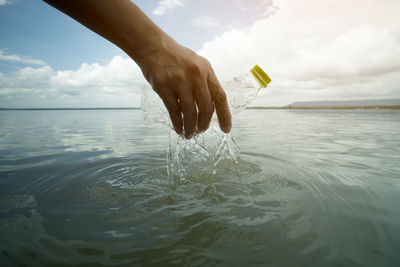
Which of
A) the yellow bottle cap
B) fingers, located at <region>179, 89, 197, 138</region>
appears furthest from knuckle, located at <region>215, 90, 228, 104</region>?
the yellow bottle cap

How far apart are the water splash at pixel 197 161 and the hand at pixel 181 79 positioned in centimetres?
105

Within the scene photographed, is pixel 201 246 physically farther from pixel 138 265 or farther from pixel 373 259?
pixel 373 259

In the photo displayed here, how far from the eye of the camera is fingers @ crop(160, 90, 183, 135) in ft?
3.34

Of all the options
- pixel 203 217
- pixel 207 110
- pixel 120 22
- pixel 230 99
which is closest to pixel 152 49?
pixel 120 22

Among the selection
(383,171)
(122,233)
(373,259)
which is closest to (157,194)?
(122,233)

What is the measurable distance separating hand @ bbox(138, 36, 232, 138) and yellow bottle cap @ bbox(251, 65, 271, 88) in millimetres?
606

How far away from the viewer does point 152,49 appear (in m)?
0.99

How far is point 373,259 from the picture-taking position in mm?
1156

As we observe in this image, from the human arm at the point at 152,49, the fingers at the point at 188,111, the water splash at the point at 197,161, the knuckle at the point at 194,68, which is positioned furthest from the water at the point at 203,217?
the knuckle at the point at 194,68

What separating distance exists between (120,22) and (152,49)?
20cm

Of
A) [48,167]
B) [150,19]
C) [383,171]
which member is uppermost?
[150,19]

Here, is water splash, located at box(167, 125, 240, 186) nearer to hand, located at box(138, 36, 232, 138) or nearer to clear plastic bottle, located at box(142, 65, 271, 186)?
clear plastic bottle, located at box(142, 65, 271, 186)

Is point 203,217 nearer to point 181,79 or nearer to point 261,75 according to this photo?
point 181,79

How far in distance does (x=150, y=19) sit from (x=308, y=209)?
1976 mm
